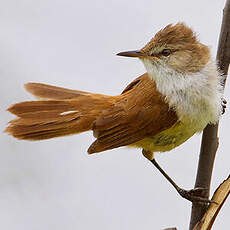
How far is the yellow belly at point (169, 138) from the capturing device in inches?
57.5

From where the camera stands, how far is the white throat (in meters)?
1.43

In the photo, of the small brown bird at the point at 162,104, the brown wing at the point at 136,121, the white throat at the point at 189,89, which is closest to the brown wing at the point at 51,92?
the small brown bird at the point at 162,104

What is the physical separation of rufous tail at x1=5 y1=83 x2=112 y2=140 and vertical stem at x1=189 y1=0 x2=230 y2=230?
40cm

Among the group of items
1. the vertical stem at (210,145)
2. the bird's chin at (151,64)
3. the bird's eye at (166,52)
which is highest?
the bird's eye at (166,52)

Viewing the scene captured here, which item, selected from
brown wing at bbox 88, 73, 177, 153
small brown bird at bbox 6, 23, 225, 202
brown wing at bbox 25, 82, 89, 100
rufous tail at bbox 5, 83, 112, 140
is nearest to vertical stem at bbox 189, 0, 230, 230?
small brown bird at bbox 6, 23, 225, 202

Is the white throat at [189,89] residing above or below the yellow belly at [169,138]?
above

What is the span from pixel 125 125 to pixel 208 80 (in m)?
0.30

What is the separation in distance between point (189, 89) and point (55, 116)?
0.51m

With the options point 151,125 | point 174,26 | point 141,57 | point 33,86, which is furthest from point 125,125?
point 33,86

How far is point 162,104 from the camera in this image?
4.83 feet

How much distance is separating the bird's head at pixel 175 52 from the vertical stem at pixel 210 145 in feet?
0.41

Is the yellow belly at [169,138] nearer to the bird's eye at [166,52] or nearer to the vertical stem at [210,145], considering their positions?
the vertical stem at [210,145]

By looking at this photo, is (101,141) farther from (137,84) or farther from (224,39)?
(224,39)

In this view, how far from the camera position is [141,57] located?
4.67ft
